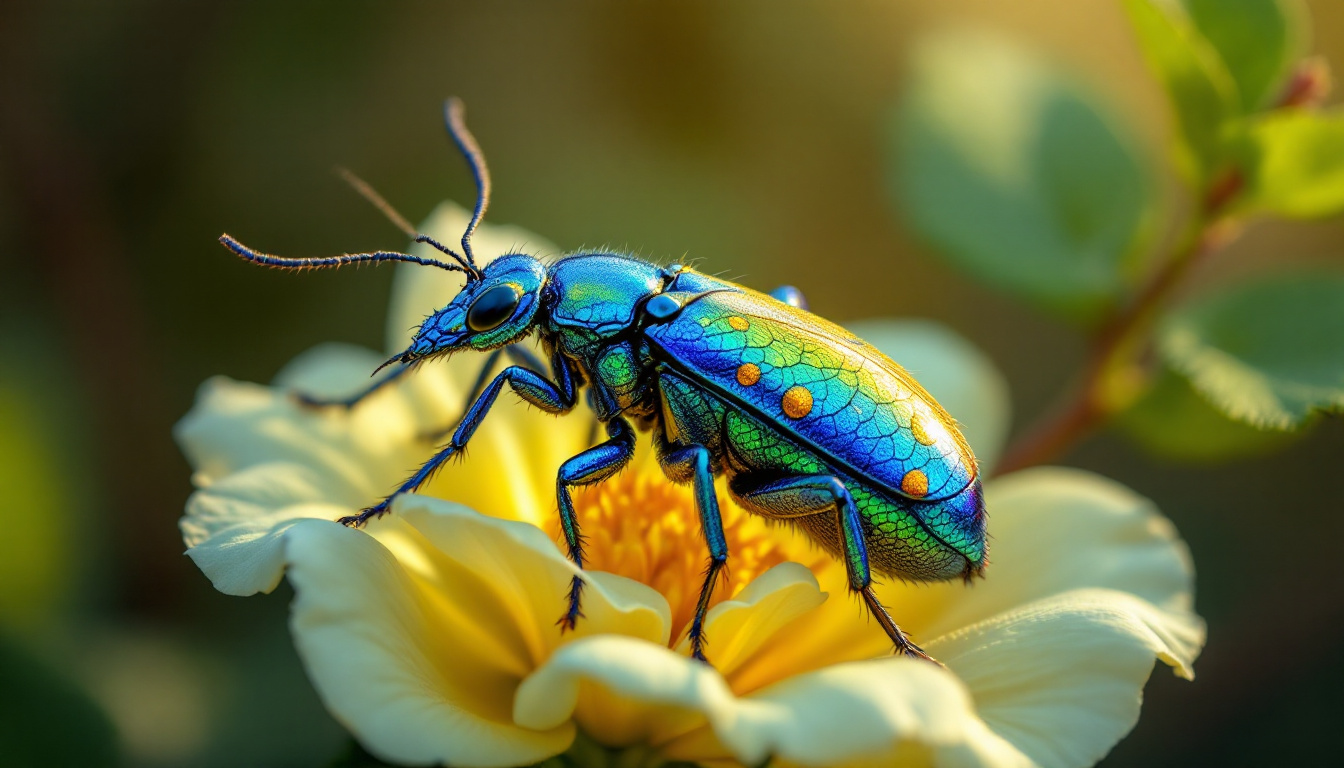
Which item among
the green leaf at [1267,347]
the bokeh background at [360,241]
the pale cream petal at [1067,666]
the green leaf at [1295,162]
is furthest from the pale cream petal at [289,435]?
the green leaf at [1295,162]

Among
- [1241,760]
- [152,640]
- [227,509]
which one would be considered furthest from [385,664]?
[1241,760]

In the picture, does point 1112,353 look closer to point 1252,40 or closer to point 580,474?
point 1252,40

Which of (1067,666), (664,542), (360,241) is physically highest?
(1067,666)

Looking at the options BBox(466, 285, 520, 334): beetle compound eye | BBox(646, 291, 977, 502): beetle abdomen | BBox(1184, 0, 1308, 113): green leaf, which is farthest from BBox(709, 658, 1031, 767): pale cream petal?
BBox(1184, 0, 1308, 113): green leaf

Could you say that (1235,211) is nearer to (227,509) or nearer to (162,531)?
(227,509)

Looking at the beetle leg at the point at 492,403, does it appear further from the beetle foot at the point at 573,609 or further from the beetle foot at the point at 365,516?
the beetle foot at the point at 573,609

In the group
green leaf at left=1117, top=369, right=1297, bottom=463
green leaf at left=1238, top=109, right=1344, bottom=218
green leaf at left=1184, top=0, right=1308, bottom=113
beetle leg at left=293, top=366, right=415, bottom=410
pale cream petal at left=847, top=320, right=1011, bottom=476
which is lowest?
beetle leg at left=293, top=366, right=415, bottom=410

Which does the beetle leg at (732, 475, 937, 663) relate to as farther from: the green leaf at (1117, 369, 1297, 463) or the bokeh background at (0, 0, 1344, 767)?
the green leaf at (1117, 369, 1297, 463)

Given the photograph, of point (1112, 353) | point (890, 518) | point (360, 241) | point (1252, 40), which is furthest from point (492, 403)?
point (1252, 40)
